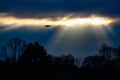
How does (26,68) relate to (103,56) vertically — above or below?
below

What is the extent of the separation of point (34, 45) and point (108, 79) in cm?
1999

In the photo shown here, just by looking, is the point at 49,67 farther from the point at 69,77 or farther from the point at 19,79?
the point at 69,77

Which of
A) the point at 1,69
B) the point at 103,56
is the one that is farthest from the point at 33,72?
the point at 103,56

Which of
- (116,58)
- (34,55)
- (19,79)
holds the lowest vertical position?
(19,79)

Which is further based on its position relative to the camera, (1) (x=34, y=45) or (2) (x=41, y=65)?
(1) (x=34, y=45)

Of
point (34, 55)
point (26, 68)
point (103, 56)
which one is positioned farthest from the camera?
point (103, 56)

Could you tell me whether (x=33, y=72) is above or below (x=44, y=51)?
below

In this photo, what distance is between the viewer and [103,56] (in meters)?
156

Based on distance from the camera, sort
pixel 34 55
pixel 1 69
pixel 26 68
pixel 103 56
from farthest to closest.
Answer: pixel 103 56 < pixel 1 69 < pixel 34 55 < pixel 26 68

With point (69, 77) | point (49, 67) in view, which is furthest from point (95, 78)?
point (49, 67)

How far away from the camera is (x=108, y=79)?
84312 mm

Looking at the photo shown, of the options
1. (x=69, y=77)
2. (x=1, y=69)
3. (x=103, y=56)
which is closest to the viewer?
(x=1, y=69)

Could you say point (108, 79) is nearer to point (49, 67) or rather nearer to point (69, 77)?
point (69, 77)

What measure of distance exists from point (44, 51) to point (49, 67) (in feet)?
20.2
